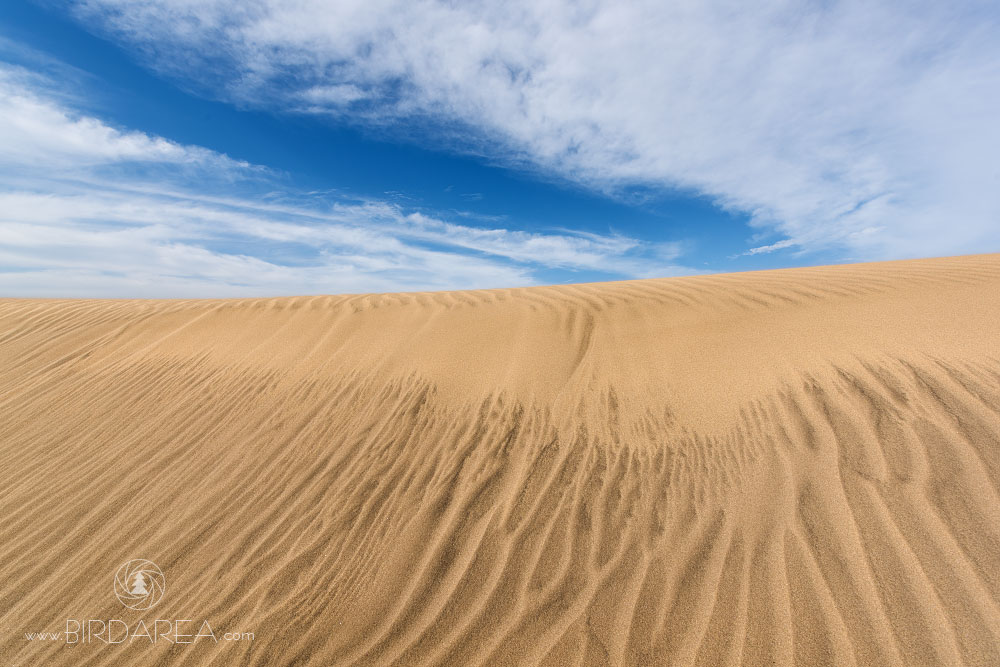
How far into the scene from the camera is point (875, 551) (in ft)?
7.75

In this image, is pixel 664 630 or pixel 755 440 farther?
pixel 755 440

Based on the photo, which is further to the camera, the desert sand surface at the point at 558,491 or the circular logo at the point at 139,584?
the circular logo at the point at 139,584

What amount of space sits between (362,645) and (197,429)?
11.7 ft

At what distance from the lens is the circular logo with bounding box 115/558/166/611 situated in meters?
2.80

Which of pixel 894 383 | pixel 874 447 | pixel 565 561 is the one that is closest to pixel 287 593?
pixel 565 561

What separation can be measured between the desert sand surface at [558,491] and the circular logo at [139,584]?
0.07 m

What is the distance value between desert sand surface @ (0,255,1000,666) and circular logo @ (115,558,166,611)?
67 mm

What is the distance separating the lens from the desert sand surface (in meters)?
2.25

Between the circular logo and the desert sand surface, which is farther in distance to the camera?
the circular logo

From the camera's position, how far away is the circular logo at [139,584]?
280cm

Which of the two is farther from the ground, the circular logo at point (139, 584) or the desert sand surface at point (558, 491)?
the desert sand surface at point (558, 491)

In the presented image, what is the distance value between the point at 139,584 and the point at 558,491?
10.1ft

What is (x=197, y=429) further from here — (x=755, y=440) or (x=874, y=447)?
(x=874, y=447)

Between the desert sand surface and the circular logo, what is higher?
the desert sand surface
